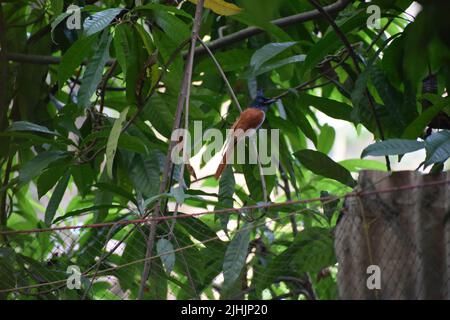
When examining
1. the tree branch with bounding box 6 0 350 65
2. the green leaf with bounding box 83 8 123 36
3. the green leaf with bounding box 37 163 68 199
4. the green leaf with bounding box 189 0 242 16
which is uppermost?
the tree branch with bounding box 6 0 350 65

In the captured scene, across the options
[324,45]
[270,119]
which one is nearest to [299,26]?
[270,119]

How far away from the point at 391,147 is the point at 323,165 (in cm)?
38

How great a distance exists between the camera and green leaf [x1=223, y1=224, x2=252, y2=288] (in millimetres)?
1758

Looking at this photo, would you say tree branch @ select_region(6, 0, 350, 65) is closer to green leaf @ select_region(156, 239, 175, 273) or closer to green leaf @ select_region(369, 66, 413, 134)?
→ green leaf @ select_region(369, 66, 413, 134)

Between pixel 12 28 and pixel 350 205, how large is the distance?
1680 millimetres

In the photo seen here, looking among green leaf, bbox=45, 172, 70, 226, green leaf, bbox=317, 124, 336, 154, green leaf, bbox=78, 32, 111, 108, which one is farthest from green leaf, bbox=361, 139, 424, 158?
green leaf, bbox=317, 124, 336, 154

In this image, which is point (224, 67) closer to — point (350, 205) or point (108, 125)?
point (108, 125)

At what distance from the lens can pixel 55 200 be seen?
228 centimetres

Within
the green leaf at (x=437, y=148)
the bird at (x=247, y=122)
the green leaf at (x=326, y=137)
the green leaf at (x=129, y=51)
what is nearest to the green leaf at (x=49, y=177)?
the green leaf at (x=129, y=51)

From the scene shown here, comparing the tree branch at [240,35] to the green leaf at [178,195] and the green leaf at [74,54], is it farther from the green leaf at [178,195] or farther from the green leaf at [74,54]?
the green leaf at [178,195]

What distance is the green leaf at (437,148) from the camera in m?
1.75

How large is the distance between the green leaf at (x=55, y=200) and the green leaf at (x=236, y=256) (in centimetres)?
72

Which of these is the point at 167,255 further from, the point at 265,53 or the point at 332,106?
the point at 332,106

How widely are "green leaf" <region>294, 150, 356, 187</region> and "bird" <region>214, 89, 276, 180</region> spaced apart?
0.18 m
